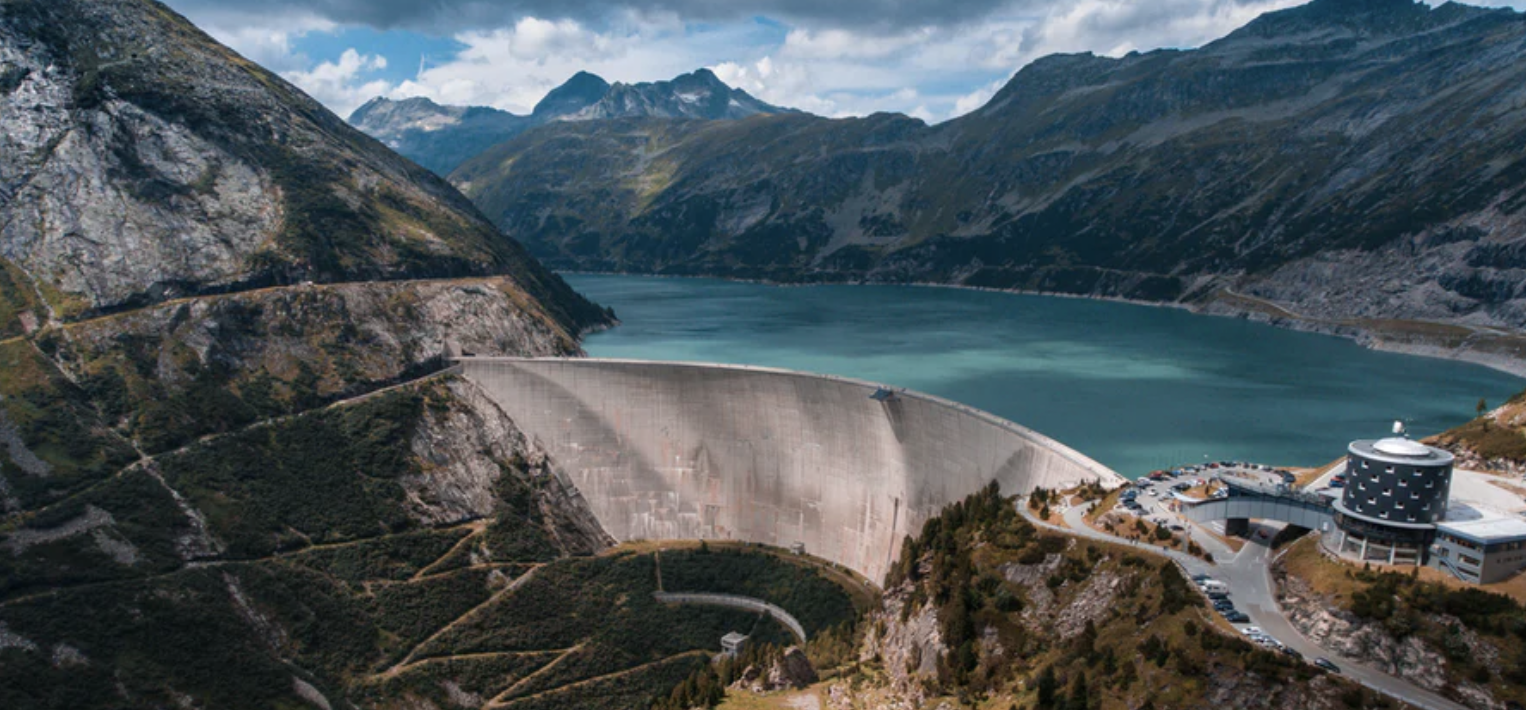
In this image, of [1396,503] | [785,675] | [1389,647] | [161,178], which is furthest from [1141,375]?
[161,178]

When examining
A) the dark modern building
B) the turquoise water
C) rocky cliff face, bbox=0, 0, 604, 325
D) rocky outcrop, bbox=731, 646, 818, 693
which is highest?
rocky cliff face, bbox=0, 0, 604, 325

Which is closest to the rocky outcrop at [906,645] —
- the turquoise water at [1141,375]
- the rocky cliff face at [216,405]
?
the rocky cliff face at [216,405]

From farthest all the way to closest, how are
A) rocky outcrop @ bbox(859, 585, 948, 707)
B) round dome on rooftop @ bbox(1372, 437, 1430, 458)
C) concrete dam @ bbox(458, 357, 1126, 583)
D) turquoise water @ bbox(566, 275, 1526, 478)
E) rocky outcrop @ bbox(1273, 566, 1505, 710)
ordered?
1. turquoise water @ bbox(566, 275, 1526, 478)
2. concrete dam @ bbox(458, 357, 1126, 583)
3. rocky outcrop @ bbox(859, 585, 948, 707)
4. round dome on rooftop @ bbox(1372, 437, 1430, 458)
5. rocky outcrop @ bbox(1273, 566, 1505, 710)

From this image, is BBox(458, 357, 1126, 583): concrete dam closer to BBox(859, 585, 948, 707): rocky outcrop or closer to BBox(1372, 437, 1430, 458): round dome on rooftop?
BBox(859, 585, 948, 707): rocky outcrop

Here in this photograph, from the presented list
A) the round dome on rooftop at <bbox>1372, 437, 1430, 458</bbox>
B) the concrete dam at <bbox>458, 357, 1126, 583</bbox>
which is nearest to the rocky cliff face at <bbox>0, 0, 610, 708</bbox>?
the concrete dam at <bbox>458, 357, 1126, 583</bbox>

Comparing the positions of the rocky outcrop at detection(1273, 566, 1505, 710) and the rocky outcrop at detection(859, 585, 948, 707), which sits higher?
the rocky outcrop at detection(1273, 566, 1505, 710)

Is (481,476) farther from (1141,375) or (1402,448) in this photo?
(1141,375)
